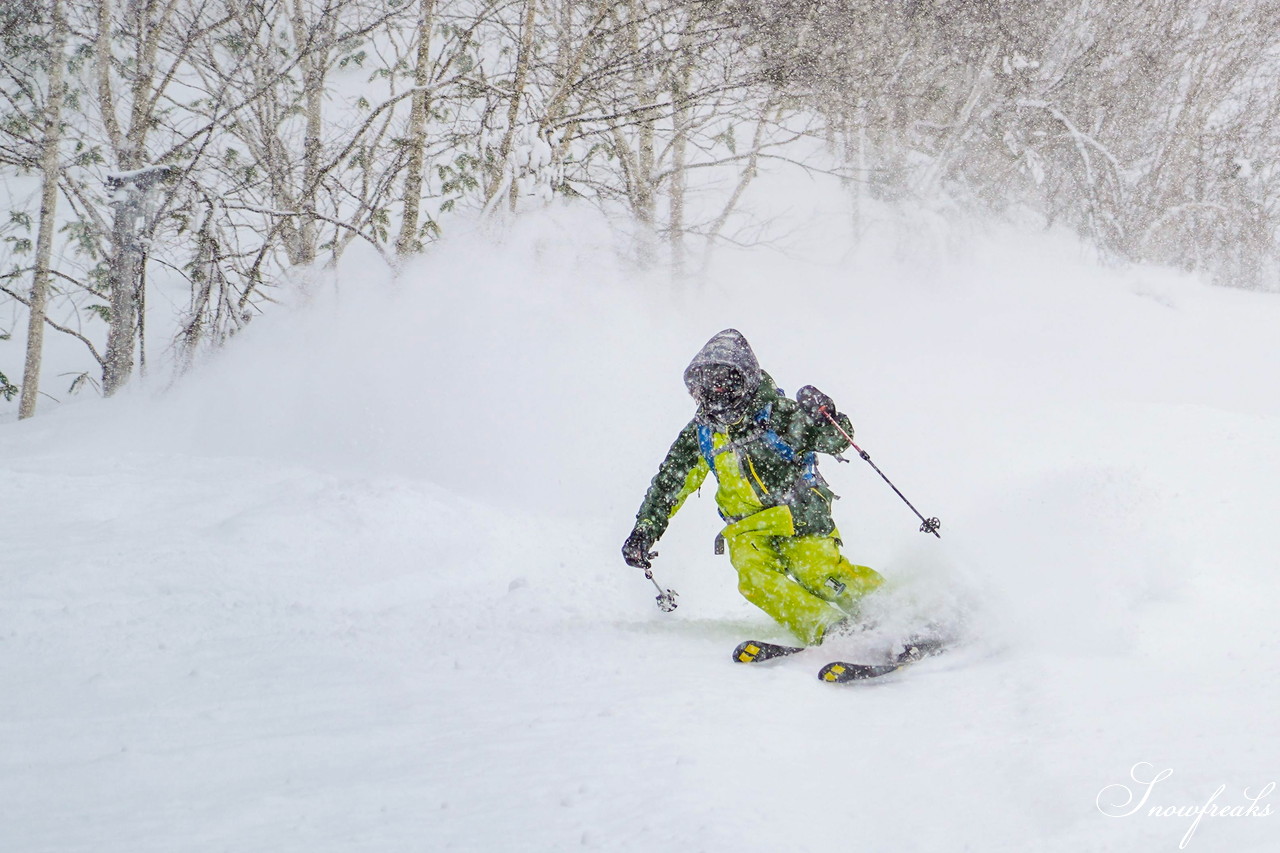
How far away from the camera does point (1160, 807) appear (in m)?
2.04

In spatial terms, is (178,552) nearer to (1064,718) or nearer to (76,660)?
(76,660)

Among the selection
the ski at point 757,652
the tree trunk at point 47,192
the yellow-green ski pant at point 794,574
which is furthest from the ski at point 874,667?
the tree trunk at point 47,192

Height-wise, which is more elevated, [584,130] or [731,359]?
[584,130]

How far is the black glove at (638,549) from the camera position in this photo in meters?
4.45

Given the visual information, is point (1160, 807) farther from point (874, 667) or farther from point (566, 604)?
point (566, 604)

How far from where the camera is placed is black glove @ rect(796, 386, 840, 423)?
163 inches

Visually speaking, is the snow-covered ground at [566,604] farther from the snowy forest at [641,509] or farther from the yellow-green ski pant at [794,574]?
the yellow-green ski pant at [794,574]

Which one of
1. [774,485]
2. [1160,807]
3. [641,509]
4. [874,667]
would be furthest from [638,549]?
[1160,807]

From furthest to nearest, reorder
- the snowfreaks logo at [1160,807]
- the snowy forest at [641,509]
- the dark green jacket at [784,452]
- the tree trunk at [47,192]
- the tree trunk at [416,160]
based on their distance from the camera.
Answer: the tree trunk at [47,192] → the tree trunk at [416,160] → the dark green jacket at [784,452] → the snowy forest at [641,509] → the snowfreaks logo at [1160,807]

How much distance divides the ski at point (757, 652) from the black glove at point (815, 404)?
1.09 metres

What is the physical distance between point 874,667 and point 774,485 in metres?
1.02

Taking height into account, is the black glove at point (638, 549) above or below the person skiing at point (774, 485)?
below

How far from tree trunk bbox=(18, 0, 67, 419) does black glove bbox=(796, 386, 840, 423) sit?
33.4 feet

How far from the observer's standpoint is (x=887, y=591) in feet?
13.6
